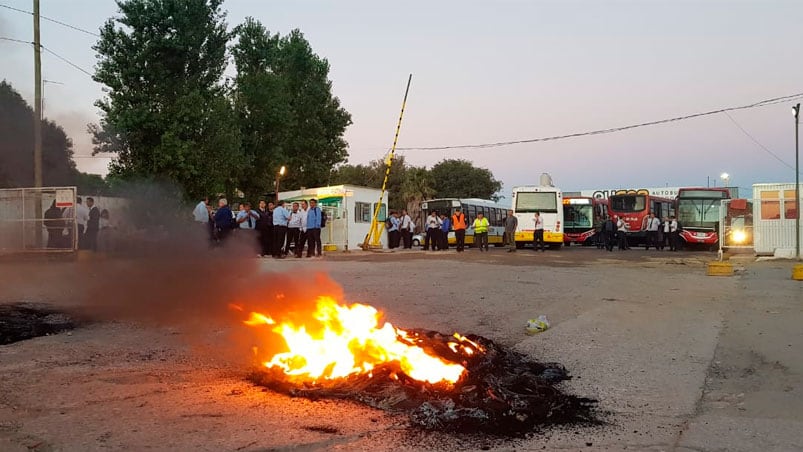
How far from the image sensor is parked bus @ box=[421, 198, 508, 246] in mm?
37500

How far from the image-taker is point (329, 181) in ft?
143

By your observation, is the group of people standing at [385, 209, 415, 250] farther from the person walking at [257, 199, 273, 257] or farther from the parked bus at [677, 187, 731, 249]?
the parked bus at [677, 187, 731, 249]

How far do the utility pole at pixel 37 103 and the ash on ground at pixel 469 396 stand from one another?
1792 cm

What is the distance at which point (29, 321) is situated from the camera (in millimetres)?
8734

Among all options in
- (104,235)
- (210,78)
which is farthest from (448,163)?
(104,235)

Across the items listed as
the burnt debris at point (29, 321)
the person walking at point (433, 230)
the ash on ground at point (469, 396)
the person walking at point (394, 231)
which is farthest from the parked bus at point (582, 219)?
the ash on ground at point (469, 396)

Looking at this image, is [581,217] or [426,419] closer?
[426,419]

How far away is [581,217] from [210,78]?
23.8 metres

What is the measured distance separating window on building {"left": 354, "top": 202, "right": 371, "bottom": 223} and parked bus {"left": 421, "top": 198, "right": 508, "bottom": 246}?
660 cm

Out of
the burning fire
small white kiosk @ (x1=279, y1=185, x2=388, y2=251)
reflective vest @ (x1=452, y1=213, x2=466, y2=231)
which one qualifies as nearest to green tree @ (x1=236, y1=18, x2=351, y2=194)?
small white kiosk @ (x1=279, y1=185, x2=388, y2=251)

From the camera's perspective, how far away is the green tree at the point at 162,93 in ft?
80.3

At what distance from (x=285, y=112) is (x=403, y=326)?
95.9 ft

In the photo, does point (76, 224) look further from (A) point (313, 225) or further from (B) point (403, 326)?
(B) point (403, 326)

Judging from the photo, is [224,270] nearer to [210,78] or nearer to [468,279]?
[468,279]
